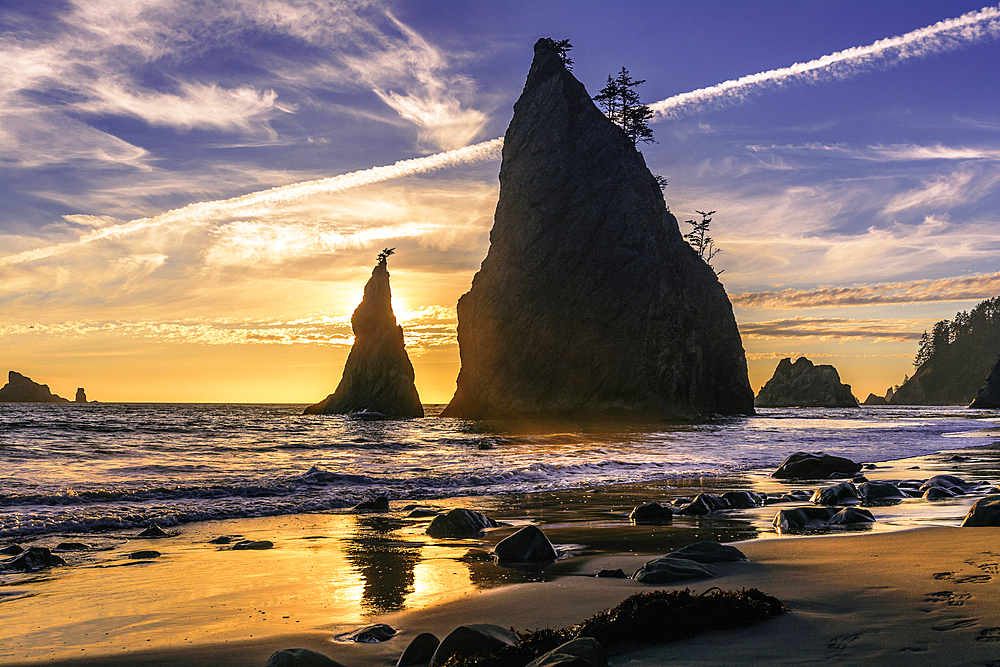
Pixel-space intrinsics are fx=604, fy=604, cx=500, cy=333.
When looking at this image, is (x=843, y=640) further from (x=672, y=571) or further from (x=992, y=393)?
(x=992, y=393)

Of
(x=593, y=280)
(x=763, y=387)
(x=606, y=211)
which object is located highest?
(x=606, y=211)

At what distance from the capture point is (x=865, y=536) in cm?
622

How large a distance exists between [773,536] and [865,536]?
3.06ft

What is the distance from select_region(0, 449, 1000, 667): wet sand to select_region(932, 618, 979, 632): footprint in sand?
0.02 metres

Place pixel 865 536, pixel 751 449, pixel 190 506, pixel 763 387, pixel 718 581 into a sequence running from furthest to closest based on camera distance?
pixel 763 387, pixel 751 449, pixel 190 506, pixel 865 536, pixel 718 581

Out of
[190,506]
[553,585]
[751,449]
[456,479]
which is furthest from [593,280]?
[553,585]

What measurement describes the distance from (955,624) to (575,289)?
60.1 meters

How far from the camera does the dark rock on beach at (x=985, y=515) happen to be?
611 cm

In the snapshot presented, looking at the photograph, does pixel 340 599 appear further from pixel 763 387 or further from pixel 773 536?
pixel 763 387

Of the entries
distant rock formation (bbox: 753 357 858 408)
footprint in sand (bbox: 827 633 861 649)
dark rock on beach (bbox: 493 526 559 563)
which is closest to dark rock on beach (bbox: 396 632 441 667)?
footprint in sand (bbox: 827 633 861 649)

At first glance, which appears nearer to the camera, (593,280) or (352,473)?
(352,473)

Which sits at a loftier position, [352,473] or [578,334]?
[578,334]

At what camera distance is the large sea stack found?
196ft

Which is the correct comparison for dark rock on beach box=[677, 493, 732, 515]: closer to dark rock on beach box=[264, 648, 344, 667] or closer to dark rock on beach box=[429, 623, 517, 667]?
dark rock on beach box=[429, 623, 517, 667]
